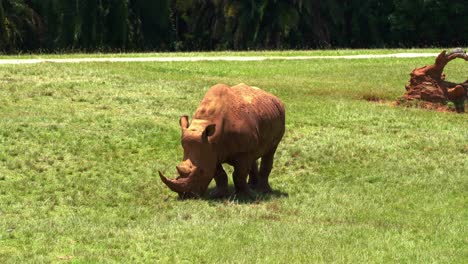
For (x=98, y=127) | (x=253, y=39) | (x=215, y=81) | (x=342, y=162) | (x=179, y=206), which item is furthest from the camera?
(x=253, y=39)

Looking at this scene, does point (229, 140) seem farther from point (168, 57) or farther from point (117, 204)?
point (168, 57)

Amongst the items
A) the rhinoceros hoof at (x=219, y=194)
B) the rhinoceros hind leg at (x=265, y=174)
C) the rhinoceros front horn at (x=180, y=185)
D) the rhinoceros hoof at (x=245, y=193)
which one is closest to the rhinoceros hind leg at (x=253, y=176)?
the rhinoceros hind leg at (x=265, y=174)

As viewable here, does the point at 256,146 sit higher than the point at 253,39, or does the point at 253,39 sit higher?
the point at 256,146

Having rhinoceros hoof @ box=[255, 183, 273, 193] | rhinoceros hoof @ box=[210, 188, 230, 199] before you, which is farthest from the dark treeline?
rhinoceros hoof @ box=[210, 188, 230, 199]

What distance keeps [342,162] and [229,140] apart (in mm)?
4318

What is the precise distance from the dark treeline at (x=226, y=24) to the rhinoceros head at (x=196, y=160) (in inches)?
1121

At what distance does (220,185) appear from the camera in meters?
13.0

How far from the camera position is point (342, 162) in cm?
1623

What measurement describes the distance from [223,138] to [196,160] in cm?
54

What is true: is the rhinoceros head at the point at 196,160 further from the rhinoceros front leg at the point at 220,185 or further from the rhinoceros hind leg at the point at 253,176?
the rhinoceros hind leg at the point at 253,176

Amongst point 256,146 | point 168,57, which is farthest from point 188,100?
point 168,57

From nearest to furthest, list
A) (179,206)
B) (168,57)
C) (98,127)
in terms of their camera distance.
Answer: (179,206)
(98,127)
(168,57)

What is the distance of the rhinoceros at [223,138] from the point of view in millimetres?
12320

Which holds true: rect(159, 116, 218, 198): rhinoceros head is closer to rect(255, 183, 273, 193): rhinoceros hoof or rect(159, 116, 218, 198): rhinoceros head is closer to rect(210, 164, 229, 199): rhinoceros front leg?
rect(210, 164, 229, 199): rhinoceros front leg
